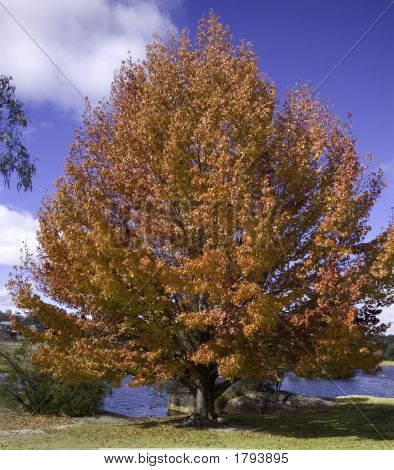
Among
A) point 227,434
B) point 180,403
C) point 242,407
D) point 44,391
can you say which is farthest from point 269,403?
point 44,391

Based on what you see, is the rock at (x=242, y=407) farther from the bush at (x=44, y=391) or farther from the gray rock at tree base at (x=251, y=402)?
the bush at (x=44, y=391)

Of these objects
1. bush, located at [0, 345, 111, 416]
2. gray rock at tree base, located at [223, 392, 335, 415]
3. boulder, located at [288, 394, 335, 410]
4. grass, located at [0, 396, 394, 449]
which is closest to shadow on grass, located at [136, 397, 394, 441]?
grass, located at [0, 396, 394, 449]

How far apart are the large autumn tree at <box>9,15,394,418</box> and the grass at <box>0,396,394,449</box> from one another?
188 centimetres

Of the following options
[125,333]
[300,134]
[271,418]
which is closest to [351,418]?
[271,418]

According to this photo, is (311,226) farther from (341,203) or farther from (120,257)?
(120,257)

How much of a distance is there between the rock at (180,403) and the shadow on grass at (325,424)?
6.68 meters

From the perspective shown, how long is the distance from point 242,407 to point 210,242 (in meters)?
14.3

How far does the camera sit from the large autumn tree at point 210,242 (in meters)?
13.1

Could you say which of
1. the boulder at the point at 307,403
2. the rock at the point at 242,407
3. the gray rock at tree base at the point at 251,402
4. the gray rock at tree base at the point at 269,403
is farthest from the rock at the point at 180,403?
the boulder at the point at 307,403

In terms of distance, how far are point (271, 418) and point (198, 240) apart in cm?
1005

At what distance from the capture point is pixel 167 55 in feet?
55.4

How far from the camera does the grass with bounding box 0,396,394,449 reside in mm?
13055

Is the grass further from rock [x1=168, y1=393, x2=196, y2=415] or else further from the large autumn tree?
rock [x1=168, y1=393, x2=196, y2=415]

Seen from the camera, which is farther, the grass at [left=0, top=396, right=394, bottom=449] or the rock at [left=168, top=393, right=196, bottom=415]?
the rock at [left=168, top=393, right=196, bottom=415]
